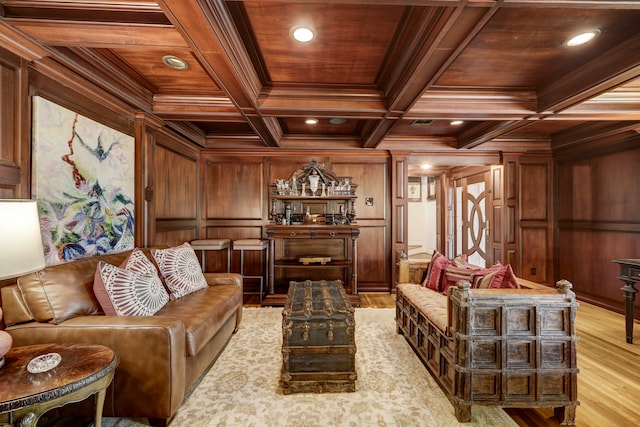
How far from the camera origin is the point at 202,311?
2.29 meters

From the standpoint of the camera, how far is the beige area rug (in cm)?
185

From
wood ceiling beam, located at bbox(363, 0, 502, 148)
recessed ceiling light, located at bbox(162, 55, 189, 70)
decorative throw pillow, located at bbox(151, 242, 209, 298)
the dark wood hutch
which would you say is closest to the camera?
wood ceiling beam, located at bbox(363, 0, 502, 148)

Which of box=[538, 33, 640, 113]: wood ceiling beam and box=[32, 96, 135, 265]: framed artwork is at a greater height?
box=[538, 33, 640, 113]: wood ceiling beam

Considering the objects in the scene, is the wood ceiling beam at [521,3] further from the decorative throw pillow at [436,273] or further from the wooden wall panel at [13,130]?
the decorative throw pillow at [436,273]

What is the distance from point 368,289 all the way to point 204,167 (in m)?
3.42

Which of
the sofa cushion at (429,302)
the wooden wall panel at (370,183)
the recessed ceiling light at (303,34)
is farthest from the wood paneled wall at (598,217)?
the recessed ceiling light at (303,34)

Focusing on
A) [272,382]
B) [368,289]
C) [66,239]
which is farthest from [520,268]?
[66,239]

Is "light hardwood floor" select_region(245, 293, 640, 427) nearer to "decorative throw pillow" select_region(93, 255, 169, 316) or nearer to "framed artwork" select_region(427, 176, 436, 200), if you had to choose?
"decorative throw pillow" select_region(93, 255, 169, 316)

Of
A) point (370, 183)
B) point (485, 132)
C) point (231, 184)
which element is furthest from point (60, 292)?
point (485, 132)

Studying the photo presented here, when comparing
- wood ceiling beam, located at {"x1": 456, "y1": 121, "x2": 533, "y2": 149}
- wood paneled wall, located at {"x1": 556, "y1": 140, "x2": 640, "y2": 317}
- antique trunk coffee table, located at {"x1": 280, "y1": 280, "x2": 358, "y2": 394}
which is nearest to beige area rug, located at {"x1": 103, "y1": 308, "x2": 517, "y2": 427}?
antique trunk coffee table, located at {"x1": 280, "y1": 280, "x2": 358, "y2": 394}

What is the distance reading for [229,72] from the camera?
89.6 inches

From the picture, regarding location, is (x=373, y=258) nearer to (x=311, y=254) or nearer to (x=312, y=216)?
(x=311, y=254)

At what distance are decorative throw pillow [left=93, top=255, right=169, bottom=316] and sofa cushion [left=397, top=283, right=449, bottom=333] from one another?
6.81 feet

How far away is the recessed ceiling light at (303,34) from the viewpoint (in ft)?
6.65
